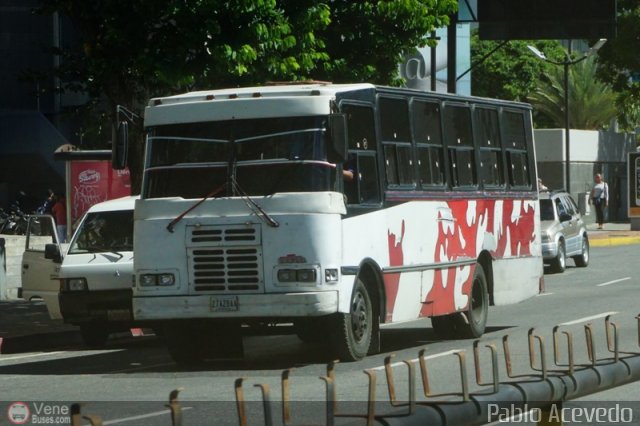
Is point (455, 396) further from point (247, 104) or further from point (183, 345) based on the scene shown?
point (183, 345)

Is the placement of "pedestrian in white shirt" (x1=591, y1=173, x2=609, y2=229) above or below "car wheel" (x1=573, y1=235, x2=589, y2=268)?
above

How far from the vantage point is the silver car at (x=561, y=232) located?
33125 mm

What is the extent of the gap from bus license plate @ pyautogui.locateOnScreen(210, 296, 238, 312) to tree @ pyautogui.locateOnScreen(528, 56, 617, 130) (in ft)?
179

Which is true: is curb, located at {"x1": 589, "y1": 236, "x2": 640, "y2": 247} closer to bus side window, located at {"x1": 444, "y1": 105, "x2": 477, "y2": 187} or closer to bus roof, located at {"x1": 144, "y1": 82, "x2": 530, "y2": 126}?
bus side window, located at {"x1": 444, "y1": 105, "x2": 477, "y2": 187}

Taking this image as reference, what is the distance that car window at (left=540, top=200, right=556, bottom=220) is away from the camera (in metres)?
34.0

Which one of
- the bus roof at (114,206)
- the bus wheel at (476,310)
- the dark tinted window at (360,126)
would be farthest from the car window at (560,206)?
the dark tinted window at (360,126)

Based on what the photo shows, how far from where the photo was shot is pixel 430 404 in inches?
324

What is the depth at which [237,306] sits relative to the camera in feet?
50.4

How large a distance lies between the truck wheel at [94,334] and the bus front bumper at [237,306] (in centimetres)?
367

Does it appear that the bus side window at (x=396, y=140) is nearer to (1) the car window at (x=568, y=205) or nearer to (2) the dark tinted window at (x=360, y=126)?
(2) the dark tinted window at (x=360, y=126)

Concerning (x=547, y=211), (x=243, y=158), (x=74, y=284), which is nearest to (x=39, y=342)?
(x=74, y=284)

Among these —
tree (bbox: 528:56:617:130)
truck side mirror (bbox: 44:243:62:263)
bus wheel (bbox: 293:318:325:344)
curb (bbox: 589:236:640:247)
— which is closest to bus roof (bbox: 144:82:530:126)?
bus wheel (bbox: 293:318:325:344)

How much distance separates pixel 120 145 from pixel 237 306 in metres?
2.43

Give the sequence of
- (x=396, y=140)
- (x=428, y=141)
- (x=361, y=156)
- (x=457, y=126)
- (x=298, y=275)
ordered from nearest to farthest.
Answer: (x=298, y=275) < (x=361, y=156) < (x=396, y=140) < (x=428, y=141) < (x=457, y=126)
